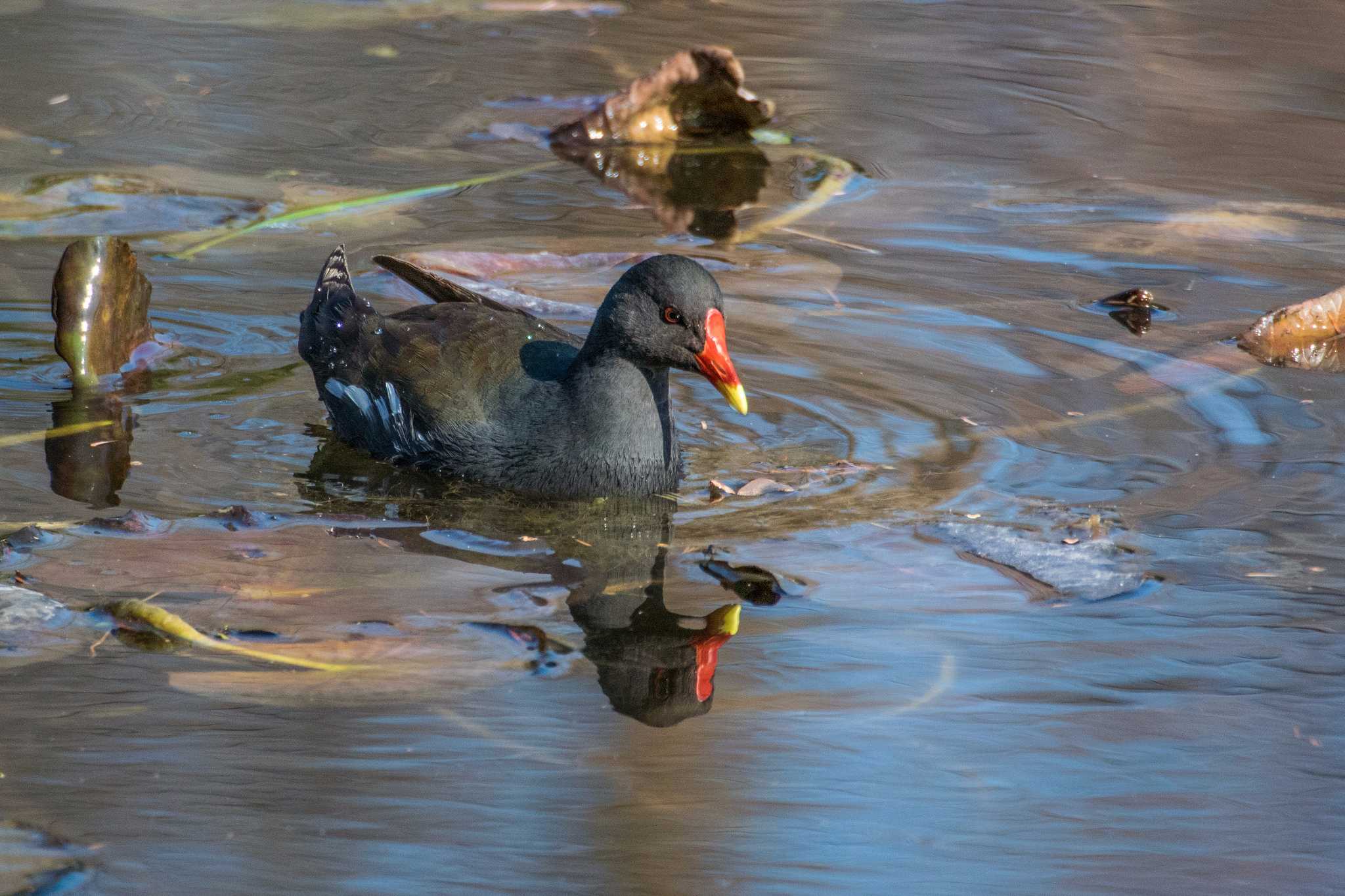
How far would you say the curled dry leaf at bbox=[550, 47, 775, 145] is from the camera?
725 cm

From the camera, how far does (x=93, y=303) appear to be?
15.2 feet

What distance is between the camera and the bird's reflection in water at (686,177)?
639 cm

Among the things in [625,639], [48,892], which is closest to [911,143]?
[625,639]

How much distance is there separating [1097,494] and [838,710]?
1332mm

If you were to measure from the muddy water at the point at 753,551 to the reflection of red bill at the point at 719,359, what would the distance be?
10.2 inches

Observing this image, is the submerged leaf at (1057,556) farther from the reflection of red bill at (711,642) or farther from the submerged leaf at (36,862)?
the submerged leaf at (36,862)

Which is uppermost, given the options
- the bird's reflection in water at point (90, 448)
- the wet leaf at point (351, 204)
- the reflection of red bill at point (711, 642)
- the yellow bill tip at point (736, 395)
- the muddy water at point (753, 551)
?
the yellow bill tip at point (736, 395)

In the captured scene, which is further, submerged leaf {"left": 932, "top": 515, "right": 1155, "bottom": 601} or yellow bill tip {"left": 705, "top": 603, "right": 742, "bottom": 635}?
submerged leaf {"left": 932, "top": 515, "right": 1155, "bottom": 601}

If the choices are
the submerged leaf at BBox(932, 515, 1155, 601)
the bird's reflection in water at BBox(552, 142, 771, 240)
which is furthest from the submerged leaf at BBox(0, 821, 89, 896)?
the bird's reflection in water at BBox(552, 142, 771, 240)

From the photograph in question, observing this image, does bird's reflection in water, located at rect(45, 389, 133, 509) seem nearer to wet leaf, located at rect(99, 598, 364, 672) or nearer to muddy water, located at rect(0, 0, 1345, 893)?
muddy water, located at rect(0, 0, 1345, 893)

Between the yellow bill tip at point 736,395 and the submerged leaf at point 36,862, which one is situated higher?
the yellow bill tip at point 736,395

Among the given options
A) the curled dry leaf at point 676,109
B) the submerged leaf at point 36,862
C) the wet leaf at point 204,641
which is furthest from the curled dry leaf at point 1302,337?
the submerged leaf at point 36,862

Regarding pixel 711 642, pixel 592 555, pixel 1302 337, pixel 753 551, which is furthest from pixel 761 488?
pixel 1302 337

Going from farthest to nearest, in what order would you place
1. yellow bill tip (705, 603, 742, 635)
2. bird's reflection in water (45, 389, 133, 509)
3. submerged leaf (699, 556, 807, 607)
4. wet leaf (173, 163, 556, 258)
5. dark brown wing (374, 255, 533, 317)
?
1. wet leaf (173, 163, 556, 258)
2. dark brown wing (374, 255, 533, 317)
3. bird's reflection in water (45, 389, 133, 509)
4. submerged leaf (699, 556, 807, 607)
5. yellow bill tip (705, 603, 742, 635)
